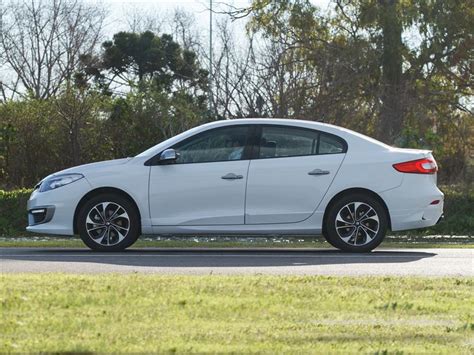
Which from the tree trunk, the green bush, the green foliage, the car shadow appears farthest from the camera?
the green foliage

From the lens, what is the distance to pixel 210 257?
532 inches

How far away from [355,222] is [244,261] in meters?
1.73

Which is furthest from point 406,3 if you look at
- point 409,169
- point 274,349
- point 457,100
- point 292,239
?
point 274,349

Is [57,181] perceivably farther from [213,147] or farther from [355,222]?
[355,222]

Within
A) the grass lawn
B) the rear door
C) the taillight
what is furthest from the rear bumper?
the grass lawn

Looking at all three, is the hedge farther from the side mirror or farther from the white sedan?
the side mirror

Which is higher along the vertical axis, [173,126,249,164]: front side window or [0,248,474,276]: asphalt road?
[173,126,249,164]: front side window

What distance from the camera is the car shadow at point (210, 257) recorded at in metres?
12.7

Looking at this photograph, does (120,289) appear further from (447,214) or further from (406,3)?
(406,3)

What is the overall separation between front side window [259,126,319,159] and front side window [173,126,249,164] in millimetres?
250

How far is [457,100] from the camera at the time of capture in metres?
34.3

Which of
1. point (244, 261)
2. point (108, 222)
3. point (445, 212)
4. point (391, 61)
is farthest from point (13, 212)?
point (391, 61)

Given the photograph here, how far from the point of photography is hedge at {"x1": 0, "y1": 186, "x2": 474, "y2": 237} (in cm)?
2334

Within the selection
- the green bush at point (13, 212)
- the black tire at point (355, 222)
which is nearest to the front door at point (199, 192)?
the black tire at point (355, 222)
